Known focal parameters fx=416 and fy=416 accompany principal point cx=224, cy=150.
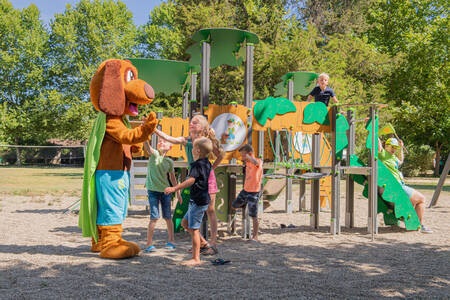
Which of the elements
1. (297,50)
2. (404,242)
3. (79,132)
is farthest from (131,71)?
(79,132)

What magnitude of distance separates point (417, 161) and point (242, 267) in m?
30.3

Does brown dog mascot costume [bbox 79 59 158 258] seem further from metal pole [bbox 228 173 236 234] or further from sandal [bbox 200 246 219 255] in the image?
metal pole [bbox 228 173 236 234]

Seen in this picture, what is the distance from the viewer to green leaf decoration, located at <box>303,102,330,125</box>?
7.19 metres

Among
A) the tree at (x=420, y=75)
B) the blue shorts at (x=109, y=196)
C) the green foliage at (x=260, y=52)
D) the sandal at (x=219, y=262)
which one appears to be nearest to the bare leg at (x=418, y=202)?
the sandal at (x=219, y=262)

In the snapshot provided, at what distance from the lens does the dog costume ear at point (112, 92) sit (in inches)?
209

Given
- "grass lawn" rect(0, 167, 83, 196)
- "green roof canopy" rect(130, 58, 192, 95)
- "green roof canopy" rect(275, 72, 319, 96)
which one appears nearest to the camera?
"green roof canopy" rect(130, 58, 192, 95)

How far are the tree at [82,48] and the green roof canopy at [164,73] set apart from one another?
26.1 meters

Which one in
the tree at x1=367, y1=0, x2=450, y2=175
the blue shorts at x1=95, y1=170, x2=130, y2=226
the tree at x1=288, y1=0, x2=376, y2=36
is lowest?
the blue shorts at x1=95, y1=170, x2=130, y2=226

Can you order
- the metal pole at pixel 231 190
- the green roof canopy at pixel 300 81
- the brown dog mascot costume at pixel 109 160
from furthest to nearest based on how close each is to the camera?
the green roof canopy at pixel 300 81, the metal pole at pixel 231 190, the brown dog mascot costume at pixel 109 160

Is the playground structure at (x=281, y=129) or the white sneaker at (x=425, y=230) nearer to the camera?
the playground structure at (x=281, y=129)

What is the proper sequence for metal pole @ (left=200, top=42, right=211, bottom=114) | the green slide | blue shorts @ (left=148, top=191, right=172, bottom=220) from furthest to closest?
1. the green slide
2. metal pole @ (left=200, top=42, right=211, bottom=114)
3. blue shorts @ (left=148, top=191, right=172, bottom=220)

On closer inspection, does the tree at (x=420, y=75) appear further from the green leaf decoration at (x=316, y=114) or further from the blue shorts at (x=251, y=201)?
the blue shorts at (x=251, y=201)

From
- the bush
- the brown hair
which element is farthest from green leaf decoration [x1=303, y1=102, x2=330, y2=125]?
the bush

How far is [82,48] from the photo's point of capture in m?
37.5
